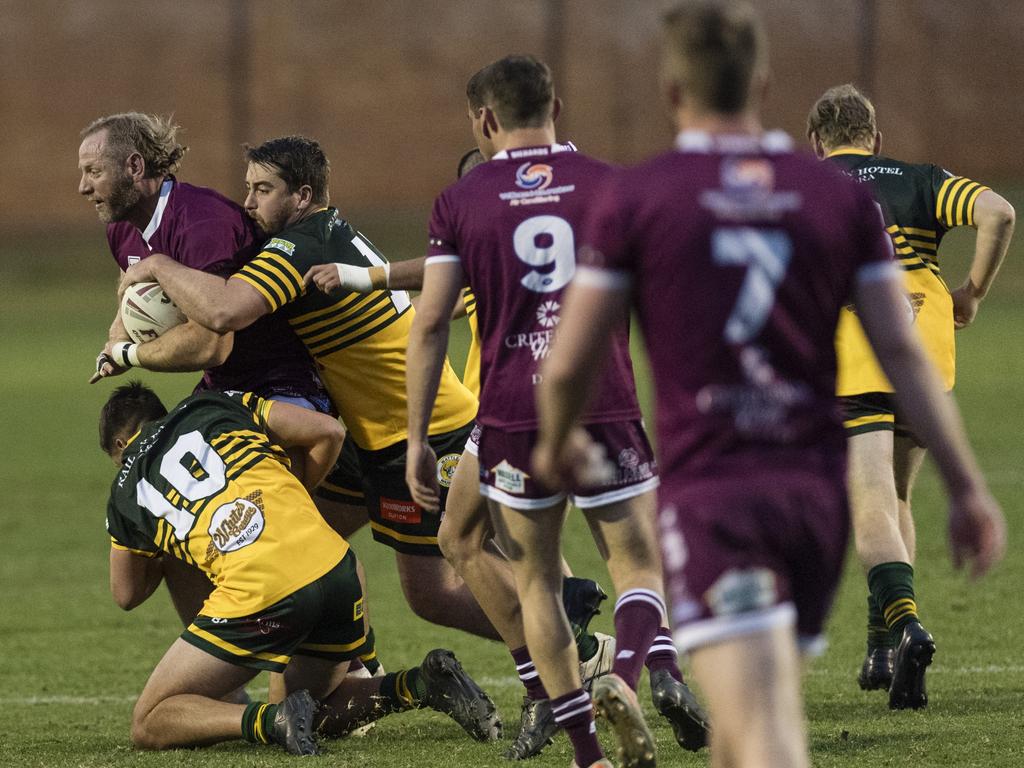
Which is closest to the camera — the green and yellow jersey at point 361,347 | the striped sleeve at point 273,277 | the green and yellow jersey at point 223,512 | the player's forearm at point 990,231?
the green and yellow jersey at point 223,512

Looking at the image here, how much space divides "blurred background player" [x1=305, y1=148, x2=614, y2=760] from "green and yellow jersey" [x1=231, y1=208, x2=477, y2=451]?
0.21 meters

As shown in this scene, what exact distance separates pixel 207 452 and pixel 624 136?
33843 millimetres

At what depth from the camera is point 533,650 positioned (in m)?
4.77

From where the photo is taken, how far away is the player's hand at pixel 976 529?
10.2 ft

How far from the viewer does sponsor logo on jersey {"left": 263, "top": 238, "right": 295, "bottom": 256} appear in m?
5.97

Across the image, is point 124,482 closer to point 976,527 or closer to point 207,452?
point 207,452

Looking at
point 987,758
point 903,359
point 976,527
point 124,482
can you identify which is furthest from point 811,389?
point 124,482

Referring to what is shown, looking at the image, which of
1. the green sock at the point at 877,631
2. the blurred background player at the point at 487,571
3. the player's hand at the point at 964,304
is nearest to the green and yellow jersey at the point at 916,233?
the player's hand at the point at 964,304

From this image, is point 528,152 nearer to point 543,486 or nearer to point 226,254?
point 543,486

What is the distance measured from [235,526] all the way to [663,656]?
149 cm

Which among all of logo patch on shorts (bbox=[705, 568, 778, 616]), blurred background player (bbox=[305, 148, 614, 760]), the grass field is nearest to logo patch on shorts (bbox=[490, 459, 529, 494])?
blurred background player (bbox=[305, 148, 614, 760])

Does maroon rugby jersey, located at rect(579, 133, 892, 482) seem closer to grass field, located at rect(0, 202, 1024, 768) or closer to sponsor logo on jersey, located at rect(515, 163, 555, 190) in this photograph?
sponsor logo on jersey, located at rect(515, 163, 555, 190)

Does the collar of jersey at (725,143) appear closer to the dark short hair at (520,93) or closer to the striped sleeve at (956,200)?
the dark short hair at (520,93)

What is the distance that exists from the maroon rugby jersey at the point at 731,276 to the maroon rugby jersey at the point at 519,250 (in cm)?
145
